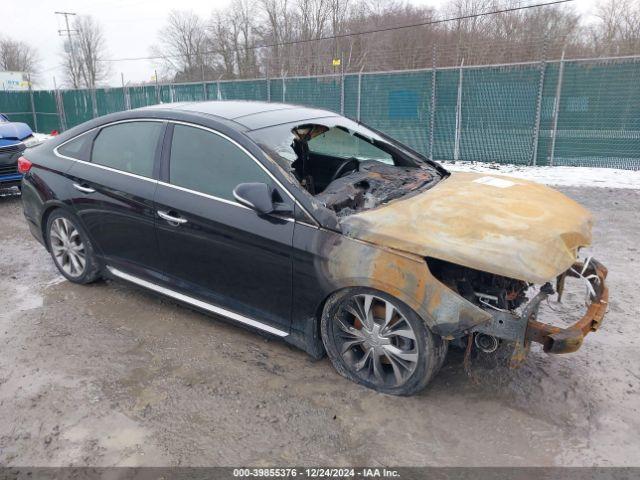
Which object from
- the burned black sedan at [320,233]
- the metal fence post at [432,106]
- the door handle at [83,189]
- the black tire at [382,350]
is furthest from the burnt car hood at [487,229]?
the metal fence post at [432,106]

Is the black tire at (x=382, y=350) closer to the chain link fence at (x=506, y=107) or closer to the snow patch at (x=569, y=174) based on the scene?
the snow patch at (x=569, y=174)

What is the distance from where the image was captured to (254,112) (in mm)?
3965

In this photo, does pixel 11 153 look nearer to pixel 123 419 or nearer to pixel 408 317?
pixel 123 419

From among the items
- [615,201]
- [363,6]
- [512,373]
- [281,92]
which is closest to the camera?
[512,373]

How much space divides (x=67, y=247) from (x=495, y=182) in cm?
376

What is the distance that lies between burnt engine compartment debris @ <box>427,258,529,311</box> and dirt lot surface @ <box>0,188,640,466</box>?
23.8 inches

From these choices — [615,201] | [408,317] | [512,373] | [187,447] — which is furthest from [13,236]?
[615,201]

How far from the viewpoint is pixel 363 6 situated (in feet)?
121

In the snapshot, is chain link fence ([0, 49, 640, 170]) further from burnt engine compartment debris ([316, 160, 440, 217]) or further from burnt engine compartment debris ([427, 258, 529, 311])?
burnt engine compartment debris ([427, 258, 529, 311])

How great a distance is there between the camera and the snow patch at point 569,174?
9484 mm

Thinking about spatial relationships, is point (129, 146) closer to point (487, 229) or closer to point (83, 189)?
point (83, 189)

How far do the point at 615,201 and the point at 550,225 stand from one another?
6.00m

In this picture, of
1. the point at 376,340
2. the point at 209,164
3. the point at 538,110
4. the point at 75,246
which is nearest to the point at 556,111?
the point at 538,110

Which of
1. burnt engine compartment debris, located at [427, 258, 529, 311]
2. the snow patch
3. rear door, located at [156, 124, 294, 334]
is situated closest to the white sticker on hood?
burnt engine compartment debris, located at [427, 258, 529, 311]
